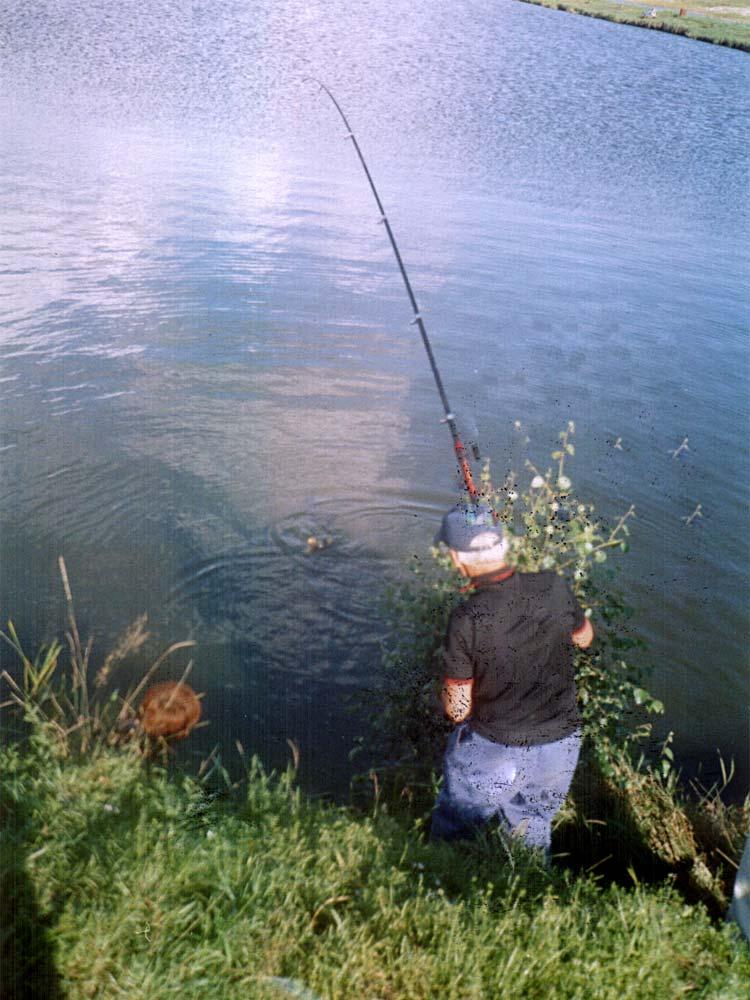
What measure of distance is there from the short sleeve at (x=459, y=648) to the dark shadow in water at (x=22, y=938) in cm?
194

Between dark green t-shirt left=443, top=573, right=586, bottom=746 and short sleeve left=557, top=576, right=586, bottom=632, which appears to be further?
short sleeve left=557, top=576, right=586, bottom=632

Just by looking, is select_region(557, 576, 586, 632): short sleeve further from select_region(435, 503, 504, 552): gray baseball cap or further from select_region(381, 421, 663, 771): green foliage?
select_region(381, 421, 663, 771): green foliage

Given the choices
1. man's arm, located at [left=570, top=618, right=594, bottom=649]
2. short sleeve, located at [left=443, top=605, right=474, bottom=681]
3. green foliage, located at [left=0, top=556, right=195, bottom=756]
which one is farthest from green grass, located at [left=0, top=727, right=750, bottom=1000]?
man's arm, located at [left=570, top=618, right=594, bottom=649]

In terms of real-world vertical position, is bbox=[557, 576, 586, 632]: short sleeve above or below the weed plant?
above

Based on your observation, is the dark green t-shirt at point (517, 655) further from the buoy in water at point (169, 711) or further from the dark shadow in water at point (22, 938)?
the buoy in water at point (169, 711)

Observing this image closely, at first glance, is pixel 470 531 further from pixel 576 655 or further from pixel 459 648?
pixel 576 655

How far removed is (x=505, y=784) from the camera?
4.26 meters

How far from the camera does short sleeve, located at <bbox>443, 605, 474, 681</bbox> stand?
396 centimetres

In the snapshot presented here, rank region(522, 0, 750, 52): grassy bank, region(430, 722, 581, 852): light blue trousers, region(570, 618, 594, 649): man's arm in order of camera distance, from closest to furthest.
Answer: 1. region(430, 722, 581, 852): light blue trousers
2. region(570, 618, 594, 649): man's arm
3. region(522, 0, 750, 52): grassy bank

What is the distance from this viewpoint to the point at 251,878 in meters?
3.44

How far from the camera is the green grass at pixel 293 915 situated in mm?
3082

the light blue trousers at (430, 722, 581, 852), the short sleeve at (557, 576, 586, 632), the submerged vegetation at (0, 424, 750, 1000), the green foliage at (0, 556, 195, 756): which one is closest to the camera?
the submerged vegetation at (0, 424, 750, 1000)

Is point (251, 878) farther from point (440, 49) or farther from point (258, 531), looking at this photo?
point (440, 49)

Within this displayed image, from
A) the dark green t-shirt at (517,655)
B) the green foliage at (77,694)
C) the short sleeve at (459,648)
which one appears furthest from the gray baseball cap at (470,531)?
the green foliage at (77,694)
